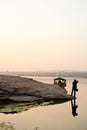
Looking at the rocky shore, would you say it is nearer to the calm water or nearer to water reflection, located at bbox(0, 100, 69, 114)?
water reflection, located at bbox(0, 100, 69, 114)

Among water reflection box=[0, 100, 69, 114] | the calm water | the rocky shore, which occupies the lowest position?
the calm water

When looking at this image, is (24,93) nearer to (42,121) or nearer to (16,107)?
(16,107)

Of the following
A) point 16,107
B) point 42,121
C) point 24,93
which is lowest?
point 42,121

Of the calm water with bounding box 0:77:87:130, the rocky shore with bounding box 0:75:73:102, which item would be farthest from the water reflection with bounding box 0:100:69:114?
the rocky shore with bounding box 0:75:73:102

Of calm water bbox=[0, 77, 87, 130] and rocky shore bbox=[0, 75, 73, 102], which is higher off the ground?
rocky shore bbox=[0, 75, 73, 102]

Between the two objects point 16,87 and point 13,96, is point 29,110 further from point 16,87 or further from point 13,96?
point 16,87

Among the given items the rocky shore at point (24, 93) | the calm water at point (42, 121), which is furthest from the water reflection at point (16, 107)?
the rocky shore at point (24, 93)

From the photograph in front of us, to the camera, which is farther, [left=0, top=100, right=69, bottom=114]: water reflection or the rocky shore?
the rocky shore

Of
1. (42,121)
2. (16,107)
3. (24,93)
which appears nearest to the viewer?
(42,121)

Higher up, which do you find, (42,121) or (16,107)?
(16,107)

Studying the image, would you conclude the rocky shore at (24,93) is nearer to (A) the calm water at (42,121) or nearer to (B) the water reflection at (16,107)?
(B) the water reflection at (16,107)

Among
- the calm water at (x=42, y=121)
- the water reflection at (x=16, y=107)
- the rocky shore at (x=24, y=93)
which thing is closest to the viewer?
the calm water at (x=42, y=121)

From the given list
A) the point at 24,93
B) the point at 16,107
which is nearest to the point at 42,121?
the point at 16,107

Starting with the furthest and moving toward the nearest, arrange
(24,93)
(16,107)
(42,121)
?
(24,93)
(16,107)
(42,121)
